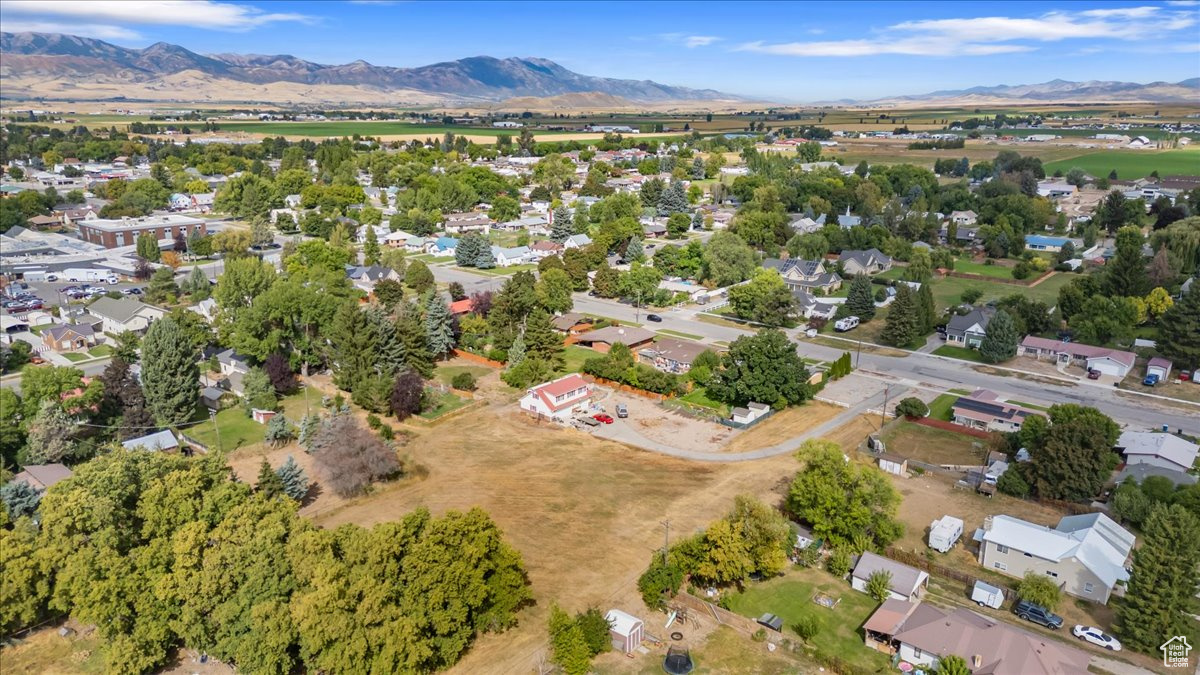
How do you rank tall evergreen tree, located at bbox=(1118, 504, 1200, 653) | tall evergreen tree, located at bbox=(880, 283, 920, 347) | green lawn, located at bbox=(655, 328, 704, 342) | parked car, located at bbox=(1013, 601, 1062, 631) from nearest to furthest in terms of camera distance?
1. tall evergreen tree, located at bbox=(1118, 504, 1200, 653)
2. parked car, located at bbox=(1013, 601, 1062, 631)
3. tall evergreen tree, located at bbox=(880, 283, 920, 347)
4. green lawn, located at bbox=(655, 328, 704, 342)

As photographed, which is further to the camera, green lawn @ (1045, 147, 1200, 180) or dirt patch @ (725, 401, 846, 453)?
green lawn @ (1045, 147, 1200, 180)

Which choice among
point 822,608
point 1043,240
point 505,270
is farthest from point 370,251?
point 1043,240

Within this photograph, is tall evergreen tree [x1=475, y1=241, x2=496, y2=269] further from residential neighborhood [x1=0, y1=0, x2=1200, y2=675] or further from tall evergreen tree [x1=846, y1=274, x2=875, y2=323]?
tall evergreen tree [x1=846, y1=274, x2=875, y2=323]

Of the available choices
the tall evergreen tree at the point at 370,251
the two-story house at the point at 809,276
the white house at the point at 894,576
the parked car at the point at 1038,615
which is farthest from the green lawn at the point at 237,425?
the two-story house at the point at 809,276

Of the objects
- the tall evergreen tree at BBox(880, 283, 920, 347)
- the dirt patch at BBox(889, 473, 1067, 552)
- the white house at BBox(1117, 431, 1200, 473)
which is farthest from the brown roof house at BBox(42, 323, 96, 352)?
the white house at BBox(1117, 431, 1200, 473)

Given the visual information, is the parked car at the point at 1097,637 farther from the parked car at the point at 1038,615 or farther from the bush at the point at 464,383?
the bush at the point at 464,383

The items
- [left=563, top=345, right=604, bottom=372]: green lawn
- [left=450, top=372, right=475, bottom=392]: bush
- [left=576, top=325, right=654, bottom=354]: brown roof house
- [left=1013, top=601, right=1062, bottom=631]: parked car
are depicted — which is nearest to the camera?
[left=1013, top=601, right=1062, bottom=631]: parked car
